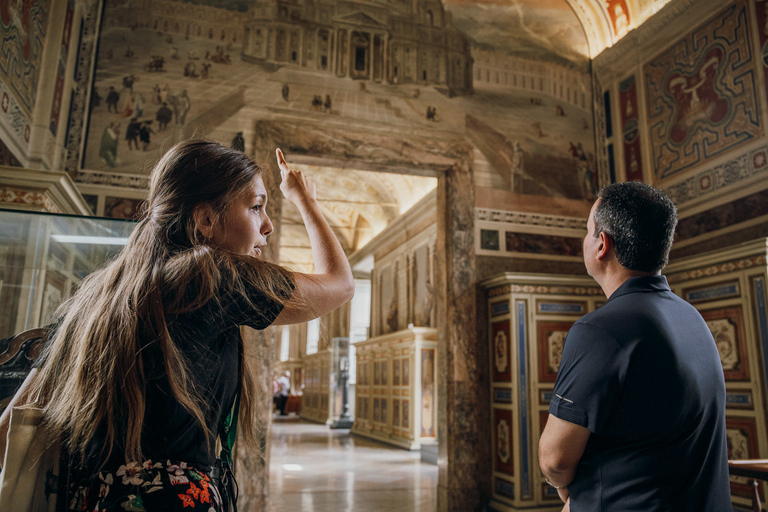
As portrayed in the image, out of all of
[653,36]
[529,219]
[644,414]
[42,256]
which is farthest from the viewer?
[529,219]

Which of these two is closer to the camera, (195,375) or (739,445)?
(195,375)

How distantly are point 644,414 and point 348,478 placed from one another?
8894mm

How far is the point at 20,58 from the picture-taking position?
5473 millimetres

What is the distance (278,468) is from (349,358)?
34.6ft

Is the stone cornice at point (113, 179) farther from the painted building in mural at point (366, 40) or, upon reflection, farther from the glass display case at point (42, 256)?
the glass display case at point (42, 256)

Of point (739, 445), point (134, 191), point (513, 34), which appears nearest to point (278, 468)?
point (134, 191)

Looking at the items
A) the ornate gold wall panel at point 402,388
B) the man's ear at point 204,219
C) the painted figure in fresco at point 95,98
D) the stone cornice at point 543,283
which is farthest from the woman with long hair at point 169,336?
the ornate gold wall panel at point 402,388

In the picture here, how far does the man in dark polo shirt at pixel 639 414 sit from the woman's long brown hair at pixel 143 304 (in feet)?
2.75

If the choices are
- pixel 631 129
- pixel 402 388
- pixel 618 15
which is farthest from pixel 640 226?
pixel 402 388

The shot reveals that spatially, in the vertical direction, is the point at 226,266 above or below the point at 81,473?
above

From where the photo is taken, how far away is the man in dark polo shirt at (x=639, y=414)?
4.95 ft

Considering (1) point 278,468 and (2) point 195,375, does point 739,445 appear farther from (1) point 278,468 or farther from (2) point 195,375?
(1) point 278,468

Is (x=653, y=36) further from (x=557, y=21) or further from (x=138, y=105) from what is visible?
(x=138, y=105)

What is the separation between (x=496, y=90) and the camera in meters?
8.84
